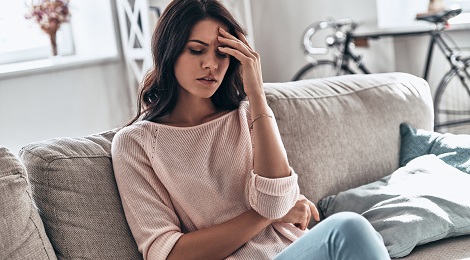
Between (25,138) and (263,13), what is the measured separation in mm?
2073

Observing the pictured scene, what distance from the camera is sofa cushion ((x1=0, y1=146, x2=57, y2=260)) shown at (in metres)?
1.57

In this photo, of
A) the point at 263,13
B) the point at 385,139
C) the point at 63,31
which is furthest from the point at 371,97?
the point at 263,13

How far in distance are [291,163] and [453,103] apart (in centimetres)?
239

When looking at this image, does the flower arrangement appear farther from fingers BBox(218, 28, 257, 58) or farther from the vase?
fingers BBox(218, 28, 257, 58)

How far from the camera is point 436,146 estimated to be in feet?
7.48

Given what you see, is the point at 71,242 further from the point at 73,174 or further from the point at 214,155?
the point at 214,155

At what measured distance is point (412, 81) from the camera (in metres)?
2.50

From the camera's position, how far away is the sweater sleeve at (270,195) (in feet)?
5.78

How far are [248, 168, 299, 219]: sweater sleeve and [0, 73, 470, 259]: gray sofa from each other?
31 centimetres

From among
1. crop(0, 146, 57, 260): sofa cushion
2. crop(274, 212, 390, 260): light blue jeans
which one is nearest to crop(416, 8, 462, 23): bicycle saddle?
crop(274, 212, 390, 260): light blue jeans

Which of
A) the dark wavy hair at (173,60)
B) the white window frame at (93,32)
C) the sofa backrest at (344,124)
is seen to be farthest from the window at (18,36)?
the dark wavy hair at (173,60)

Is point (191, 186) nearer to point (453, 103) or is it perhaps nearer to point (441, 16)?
point (441, 16)

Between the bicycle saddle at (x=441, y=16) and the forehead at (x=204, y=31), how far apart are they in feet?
7.86

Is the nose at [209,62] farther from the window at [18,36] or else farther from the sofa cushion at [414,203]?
the window at [18,36]
